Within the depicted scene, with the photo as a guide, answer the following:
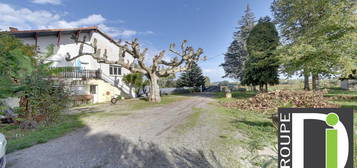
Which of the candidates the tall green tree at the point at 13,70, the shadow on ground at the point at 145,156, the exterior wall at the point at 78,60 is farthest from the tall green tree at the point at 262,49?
the tall green tree at the point at 13,70

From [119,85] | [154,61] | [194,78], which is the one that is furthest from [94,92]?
[194,78]

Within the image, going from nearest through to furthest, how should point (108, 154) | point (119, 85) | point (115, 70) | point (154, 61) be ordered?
point (108, 154) < point (154, 61) < point (119, 85) < point (115, 70)

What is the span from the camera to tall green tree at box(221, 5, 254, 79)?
30.7m

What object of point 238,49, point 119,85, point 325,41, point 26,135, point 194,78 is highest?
point 238,49

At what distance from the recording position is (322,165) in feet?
4.00

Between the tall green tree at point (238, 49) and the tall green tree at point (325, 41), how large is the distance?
19.4m

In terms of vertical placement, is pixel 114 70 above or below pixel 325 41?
below

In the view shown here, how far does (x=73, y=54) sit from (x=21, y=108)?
11670mm

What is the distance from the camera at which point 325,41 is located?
8984 mm

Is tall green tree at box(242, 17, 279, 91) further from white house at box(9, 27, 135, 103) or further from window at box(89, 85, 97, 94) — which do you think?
window at box(89, 85, 97, 94)

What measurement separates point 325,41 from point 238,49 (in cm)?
2316

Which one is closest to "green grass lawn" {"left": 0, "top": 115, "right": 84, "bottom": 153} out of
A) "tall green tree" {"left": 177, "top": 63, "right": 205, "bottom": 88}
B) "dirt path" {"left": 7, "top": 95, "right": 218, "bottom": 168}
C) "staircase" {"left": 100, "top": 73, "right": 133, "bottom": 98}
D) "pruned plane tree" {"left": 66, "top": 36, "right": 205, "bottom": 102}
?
A: "dirt path" {"left": 7, "top": 95, "right": 218, "bottom": 168}

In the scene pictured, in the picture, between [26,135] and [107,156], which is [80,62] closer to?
[26,135]

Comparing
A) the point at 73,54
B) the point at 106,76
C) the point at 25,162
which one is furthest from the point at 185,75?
the point at 25,162
